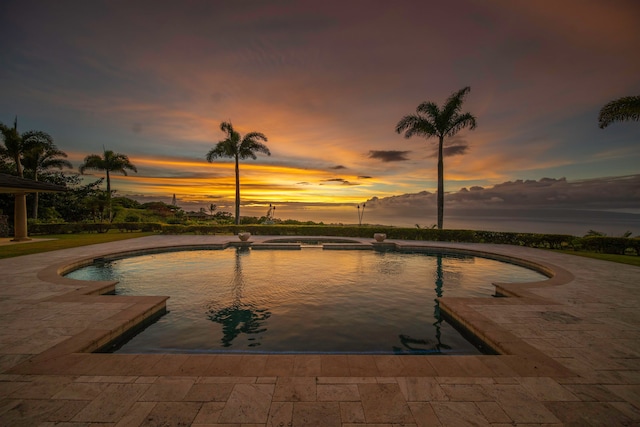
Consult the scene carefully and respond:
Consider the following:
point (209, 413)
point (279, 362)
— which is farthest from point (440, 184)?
point (209, 413)

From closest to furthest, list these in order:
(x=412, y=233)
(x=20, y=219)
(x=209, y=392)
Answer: (x=209, y=392) < (x=20, y=219) < (x=412, y=233)

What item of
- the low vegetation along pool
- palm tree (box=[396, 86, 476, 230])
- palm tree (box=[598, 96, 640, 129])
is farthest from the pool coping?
palm tree (box=[396, 86, 476, 230])

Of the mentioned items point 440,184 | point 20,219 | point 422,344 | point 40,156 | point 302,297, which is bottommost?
point 422,344

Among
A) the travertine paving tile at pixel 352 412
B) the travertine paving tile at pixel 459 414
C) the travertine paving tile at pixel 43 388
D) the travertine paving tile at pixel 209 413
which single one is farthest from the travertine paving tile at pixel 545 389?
the travertine paving tile at pixel 43 388

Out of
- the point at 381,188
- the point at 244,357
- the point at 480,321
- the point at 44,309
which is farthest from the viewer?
the point at 381,188

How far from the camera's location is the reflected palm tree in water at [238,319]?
6196 millimetres

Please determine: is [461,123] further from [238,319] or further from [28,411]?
[28,411]

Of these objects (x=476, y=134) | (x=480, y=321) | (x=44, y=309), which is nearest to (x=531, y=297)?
(x=480, y=321)

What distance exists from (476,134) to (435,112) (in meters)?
3.80

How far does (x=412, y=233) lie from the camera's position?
A: 22.1 meters

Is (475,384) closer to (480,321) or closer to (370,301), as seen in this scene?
(480,321)

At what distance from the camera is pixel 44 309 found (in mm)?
6375

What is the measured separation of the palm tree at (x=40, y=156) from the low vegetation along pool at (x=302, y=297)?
924 inches

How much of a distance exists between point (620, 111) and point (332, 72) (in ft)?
48.8
